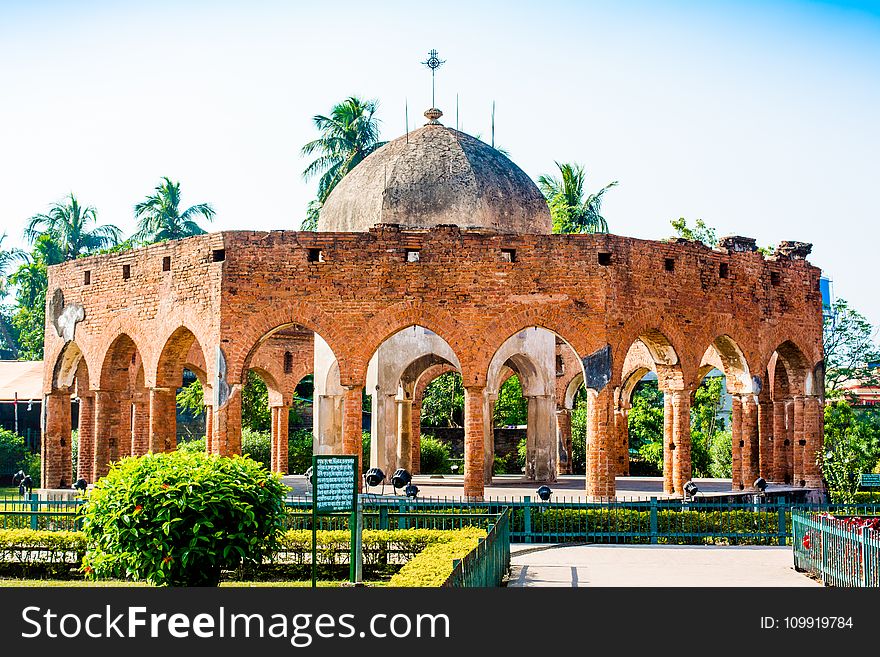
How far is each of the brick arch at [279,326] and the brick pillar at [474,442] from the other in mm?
2109

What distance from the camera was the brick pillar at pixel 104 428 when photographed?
21906 mm

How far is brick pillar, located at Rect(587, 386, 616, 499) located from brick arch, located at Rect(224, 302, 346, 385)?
161 inches

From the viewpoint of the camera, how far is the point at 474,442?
18953mm

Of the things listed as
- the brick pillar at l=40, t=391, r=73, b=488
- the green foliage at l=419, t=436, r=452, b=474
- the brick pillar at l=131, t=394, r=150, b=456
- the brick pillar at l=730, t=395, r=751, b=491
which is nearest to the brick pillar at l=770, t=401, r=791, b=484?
the brick pillar at l=730, t=395, r=751, b=491

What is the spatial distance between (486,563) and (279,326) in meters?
9.50

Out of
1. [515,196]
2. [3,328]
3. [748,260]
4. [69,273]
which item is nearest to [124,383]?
[69,273]

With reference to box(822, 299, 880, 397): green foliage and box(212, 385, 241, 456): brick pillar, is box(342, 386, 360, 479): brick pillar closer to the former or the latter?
box(212, 385, 241, 456): brick pillar

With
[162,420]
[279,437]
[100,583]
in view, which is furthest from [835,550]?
[279,437]

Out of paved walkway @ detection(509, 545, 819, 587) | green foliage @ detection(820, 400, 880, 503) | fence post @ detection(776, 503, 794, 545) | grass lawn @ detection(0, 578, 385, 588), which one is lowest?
grass lawn @ detection(0, 578, 385, 588)

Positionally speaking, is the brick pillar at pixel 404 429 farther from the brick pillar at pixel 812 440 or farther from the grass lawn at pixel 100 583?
the grass lawn at pixel 100 583

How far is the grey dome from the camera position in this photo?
21438 mm

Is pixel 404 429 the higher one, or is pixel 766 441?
pixel 404 429

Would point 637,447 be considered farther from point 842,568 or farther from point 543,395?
point 842,568

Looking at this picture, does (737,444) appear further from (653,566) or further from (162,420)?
(162,420)
